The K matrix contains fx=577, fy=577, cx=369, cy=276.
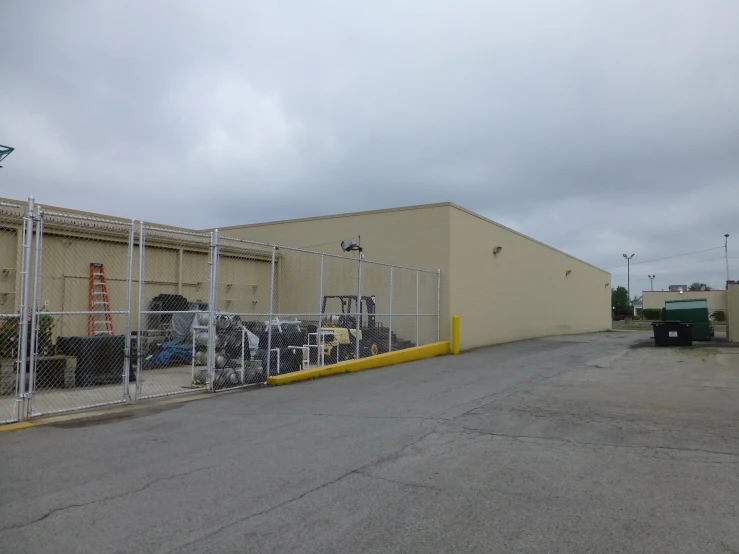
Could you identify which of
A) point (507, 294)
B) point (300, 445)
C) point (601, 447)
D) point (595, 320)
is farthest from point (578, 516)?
point (595, 320)

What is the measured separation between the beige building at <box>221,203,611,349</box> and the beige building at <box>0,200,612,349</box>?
0.04 m

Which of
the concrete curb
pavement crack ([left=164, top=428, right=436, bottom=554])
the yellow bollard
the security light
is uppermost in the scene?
the security light

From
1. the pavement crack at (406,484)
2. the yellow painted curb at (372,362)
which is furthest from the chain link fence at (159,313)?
the pavement crack at (406,484)

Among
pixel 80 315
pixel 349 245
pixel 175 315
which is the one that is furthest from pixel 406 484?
pixel 349 245

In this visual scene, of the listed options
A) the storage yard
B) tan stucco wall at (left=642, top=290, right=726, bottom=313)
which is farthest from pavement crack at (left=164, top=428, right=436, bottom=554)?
tan stucco wall at (left=642, top=290, right=726, bottom=313)

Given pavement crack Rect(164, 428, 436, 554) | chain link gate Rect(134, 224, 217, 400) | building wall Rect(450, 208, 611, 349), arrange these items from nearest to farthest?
pavement crack Rect(164, 428, 436, 554) < chain link gate Rect(134, 224, 217, 400) < building wall Rect(450, 208, 611, 349)

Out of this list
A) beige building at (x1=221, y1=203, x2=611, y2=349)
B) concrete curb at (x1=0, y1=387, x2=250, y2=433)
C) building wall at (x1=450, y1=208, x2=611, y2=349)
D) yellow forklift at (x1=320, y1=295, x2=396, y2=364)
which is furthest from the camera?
building wall at (x1=450, y1=208, x2=611, y2=349)

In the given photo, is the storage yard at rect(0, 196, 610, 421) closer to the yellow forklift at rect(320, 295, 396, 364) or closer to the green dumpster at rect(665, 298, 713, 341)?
the yellow forklift at rect(320, 295, 396, 364)

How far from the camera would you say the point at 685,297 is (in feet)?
231

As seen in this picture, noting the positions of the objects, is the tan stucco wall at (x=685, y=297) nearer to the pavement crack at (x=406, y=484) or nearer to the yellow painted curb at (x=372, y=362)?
the yellow painted curb at (x=372, y=362)

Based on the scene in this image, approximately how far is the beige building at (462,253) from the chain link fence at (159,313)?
0.77 metres

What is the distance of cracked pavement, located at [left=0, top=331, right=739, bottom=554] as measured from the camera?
162 inches

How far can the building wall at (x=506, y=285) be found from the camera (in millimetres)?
20672

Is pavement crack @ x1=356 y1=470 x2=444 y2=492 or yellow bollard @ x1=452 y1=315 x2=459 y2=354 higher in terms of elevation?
yellow bollard @ x1=452 y1=315 x2=459 y2=354
